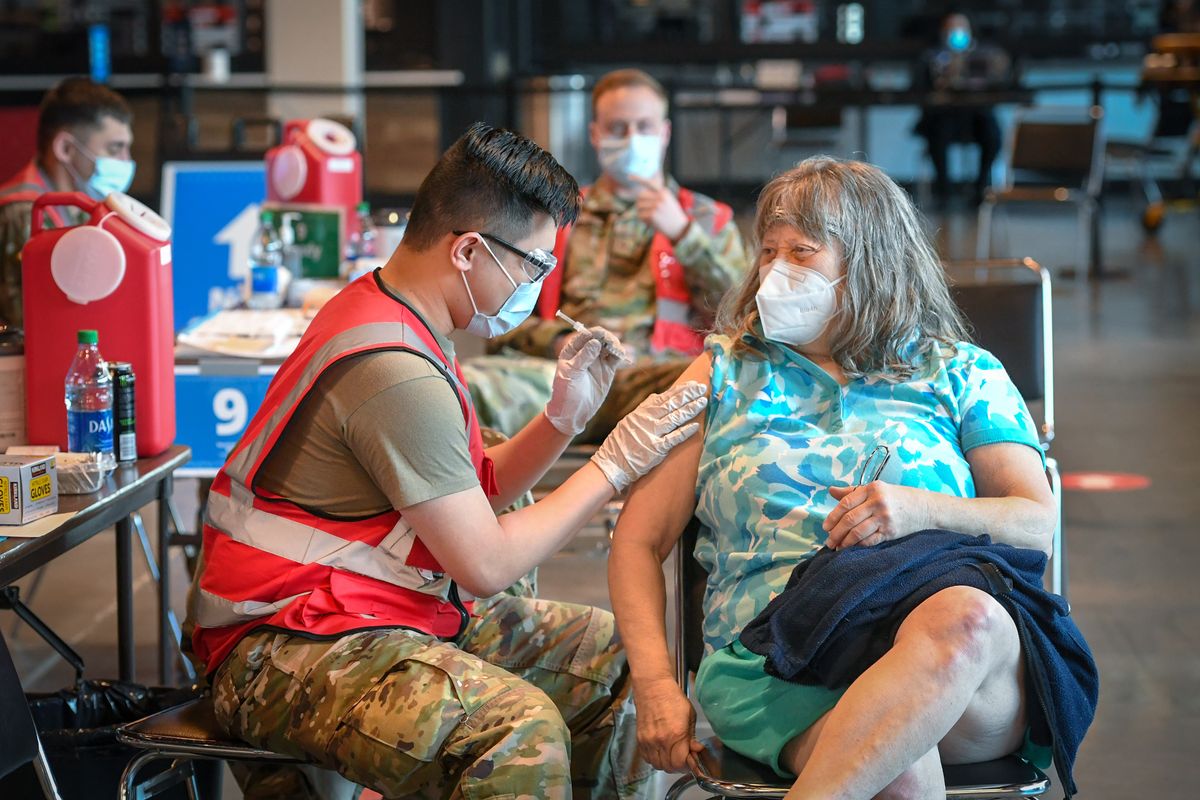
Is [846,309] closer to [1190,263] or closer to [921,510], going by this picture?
[921,510]

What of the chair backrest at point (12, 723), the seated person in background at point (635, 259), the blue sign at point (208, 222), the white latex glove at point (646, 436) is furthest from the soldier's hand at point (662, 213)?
the chair backrest at point (12, 723)

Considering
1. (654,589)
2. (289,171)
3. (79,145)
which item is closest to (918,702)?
(654,589)

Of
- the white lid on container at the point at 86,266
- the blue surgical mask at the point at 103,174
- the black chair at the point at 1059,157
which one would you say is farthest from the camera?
the black chair at the point at 1059,157

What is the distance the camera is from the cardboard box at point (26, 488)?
206 centimetres

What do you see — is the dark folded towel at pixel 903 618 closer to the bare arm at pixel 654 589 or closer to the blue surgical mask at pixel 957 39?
the bare arm at pixel 654 589

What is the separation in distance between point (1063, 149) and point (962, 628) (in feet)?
25.3

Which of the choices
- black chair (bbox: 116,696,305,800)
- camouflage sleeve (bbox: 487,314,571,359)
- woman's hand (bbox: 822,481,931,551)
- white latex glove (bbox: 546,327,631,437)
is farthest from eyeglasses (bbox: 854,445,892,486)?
Answer: camouflage sleeve (bbox: 487,314,571,359)

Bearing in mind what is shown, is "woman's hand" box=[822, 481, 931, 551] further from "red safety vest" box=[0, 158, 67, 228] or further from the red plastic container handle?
"red safety vest" box=[0, 158, 67, 228]

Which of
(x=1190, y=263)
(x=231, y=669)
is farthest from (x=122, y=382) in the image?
(x=1190, y=263)

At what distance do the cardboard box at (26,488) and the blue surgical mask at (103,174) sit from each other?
7.17 feet

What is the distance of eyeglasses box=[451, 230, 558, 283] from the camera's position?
202 centimetres

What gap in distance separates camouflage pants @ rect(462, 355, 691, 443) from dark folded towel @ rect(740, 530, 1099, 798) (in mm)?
1691

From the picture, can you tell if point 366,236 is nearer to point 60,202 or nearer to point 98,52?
point 60,202

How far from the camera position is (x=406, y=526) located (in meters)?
1.93
